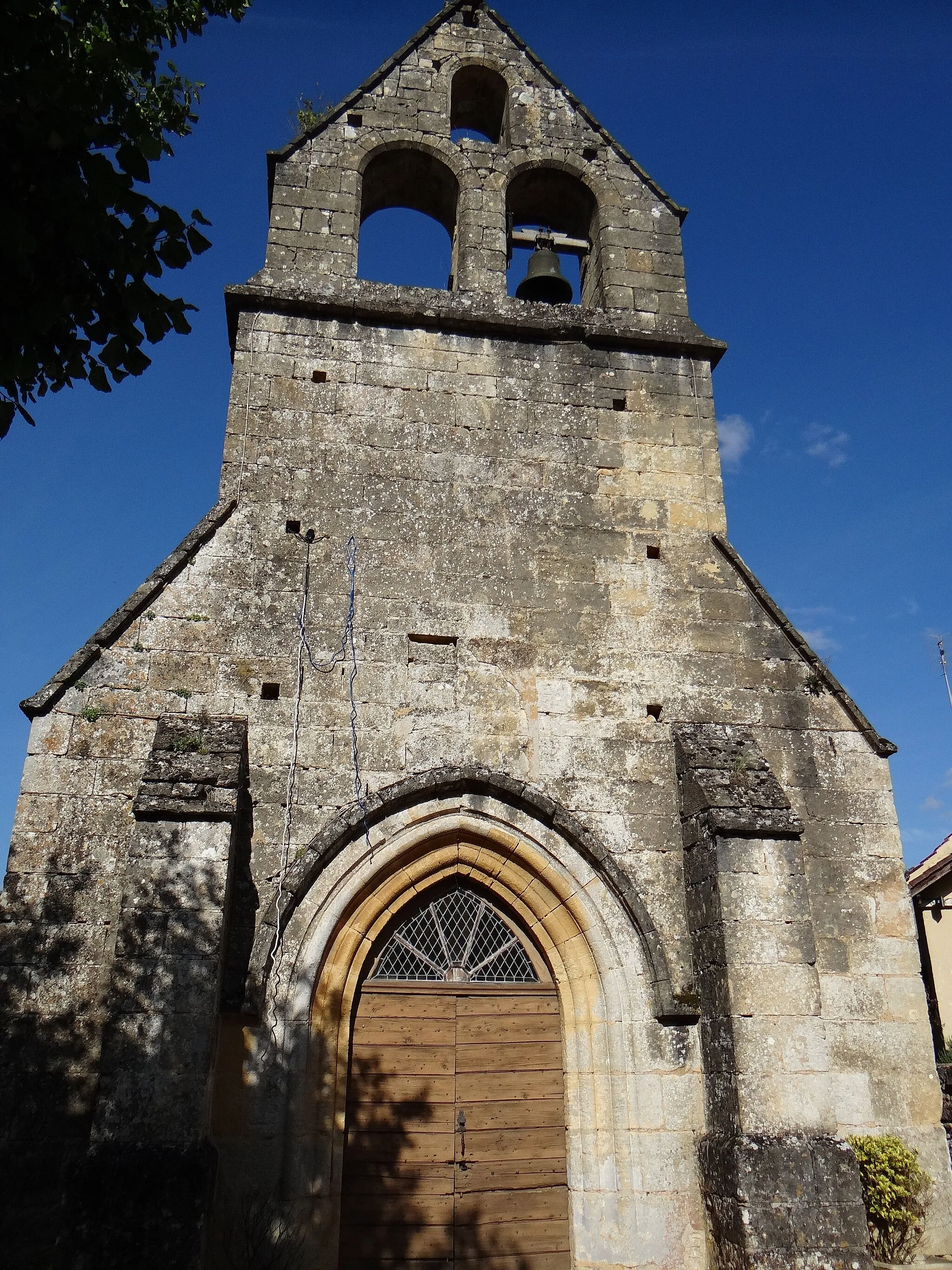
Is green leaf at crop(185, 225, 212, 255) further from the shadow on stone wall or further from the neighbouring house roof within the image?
the neighbouring house roof

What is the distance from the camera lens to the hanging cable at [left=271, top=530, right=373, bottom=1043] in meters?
6.22

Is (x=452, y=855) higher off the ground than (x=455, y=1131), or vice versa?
(x=452, y=855)

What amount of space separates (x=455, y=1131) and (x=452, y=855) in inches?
66.4

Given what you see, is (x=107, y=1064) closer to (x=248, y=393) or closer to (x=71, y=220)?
(x=71, y=220)

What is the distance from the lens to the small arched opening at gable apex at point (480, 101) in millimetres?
10062

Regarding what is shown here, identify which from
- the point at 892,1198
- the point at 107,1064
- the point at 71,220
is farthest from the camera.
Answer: the point at 892,1198

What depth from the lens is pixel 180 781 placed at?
608cm

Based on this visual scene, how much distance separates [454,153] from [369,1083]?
7.91 metres

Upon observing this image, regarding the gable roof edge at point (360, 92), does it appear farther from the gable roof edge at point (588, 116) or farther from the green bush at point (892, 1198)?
the green bush at point (892, 1198)

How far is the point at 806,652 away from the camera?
7684 millimetres

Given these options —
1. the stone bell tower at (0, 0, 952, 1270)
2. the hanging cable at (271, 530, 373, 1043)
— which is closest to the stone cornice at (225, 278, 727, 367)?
the stone bell tower at (0, 0, 952, 1270)

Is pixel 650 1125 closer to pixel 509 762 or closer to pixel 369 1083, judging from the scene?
pixel 369 1083

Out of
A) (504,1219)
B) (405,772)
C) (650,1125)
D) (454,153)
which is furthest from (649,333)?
(504,1219)

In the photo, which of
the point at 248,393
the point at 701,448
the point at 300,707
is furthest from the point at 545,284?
the point at 300,707
